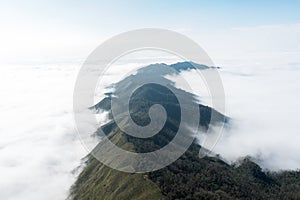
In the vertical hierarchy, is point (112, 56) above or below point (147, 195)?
above

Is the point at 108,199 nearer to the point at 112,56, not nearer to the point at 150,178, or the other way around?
the point at 150,178

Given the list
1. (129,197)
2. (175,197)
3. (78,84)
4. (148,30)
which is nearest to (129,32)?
(148,30)

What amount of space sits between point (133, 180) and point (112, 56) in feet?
474

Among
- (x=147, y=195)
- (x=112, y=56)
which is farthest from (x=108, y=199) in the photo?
(x=112, y=56)

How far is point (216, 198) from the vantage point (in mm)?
190500

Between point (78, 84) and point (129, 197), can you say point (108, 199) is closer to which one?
point (129, 197)

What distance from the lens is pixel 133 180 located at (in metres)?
198

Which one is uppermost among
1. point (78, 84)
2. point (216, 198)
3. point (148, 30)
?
point (148, 30)

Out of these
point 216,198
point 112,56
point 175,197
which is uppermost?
point 112,56

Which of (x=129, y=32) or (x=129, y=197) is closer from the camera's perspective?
(x=129, y=32)

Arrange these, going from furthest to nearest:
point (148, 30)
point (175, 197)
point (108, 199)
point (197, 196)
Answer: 1. point (108, 199)
2. point (197, 196)
3. point (175, 197)
4. point (148, 30)

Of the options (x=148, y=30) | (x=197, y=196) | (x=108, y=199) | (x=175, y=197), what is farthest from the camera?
(x=108, y=199)

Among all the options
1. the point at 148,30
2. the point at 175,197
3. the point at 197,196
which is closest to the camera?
the point at 148,30

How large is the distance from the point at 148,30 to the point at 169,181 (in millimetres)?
147906
